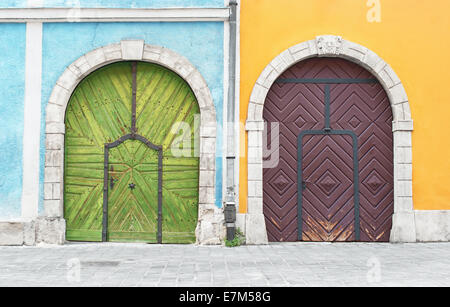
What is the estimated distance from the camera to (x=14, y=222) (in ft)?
25.1

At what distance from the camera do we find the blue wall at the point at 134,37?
7.91m

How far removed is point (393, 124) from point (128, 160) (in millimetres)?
4464

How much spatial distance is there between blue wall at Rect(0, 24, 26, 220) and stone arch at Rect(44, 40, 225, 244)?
49 cm

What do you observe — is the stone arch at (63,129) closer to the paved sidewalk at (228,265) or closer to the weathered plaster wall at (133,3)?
the paved sidewalk at (228,265)

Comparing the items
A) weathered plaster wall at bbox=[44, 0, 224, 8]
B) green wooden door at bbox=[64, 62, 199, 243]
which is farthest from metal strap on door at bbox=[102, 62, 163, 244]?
weathered plaster wall at bbox=[44, 0, 224, 8]

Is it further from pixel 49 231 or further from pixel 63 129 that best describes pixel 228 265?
pixel 63 129

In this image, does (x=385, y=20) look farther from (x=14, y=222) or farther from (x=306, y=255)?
(x=14, y=222)

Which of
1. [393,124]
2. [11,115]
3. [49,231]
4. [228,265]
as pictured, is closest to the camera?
[228,265]

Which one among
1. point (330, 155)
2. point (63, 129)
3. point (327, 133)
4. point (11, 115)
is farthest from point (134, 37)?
point (330, 155)

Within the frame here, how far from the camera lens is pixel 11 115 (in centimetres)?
→ 784

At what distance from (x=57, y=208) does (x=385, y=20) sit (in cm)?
624

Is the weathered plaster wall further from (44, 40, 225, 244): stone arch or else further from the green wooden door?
the green wooden door

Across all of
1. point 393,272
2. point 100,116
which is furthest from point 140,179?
point 393,272

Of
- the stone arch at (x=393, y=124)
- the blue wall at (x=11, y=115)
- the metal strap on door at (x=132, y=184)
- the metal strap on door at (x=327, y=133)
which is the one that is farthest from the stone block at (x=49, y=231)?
the metal strap on door at (x=327, y=133)
